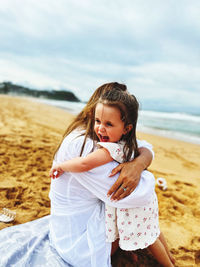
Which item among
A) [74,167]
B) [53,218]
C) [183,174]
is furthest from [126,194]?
[183,174]

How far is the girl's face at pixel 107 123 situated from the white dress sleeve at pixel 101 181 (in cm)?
11

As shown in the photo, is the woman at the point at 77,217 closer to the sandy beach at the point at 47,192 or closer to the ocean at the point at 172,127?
the sandy beach at the point at 47,192

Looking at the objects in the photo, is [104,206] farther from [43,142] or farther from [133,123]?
[43,142]

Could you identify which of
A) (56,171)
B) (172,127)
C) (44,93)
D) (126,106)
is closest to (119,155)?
(126,106)

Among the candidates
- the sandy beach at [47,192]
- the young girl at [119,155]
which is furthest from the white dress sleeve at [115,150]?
the sandy beach at [47,192]

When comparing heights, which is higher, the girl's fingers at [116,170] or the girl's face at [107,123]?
the girl's face at [107,123]

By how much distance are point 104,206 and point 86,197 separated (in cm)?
17

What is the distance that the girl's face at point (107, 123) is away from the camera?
5.80ft

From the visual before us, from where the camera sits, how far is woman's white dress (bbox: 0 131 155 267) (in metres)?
1.73

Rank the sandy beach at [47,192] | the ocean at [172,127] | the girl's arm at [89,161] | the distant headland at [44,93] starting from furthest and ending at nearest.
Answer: the distant headland at [44,93] → the ocean at [172,127] → the sandy beach at [47,192] → the girl's arm at [89,161]

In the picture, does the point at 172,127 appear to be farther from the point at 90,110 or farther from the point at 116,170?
the point at 116,170

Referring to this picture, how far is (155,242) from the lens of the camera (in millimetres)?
1976

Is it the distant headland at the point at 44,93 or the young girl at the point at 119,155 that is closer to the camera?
the young girl at the point at 119,155

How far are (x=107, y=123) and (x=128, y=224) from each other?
0.79 metres
